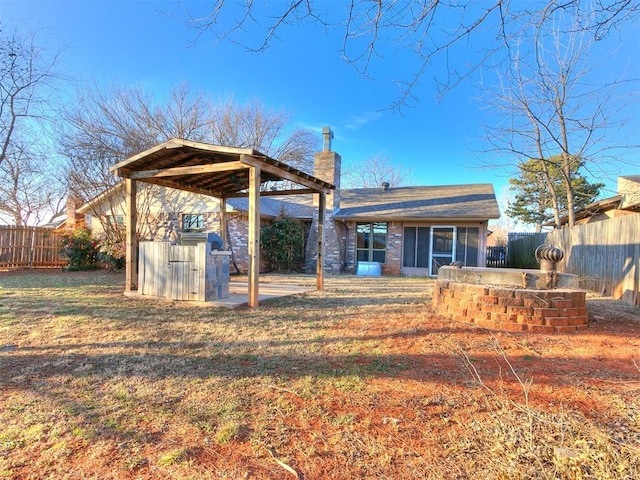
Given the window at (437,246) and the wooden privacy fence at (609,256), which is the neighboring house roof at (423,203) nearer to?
the window at (437,246)

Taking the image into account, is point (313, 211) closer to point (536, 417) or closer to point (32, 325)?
point (32, 325)

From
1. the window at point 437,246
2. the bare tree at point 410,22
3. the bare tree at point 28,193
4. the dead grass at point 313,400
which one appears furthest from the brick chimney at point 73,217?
the bare tree at point 410,22

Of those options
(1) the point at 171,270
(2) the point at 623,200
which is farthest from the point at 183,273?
(2) the point at 623,200

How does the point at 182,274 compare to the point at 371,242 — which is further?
the point at 371,242

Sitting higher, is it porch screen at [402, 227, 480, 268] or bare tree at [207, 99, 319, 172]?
bare tree at [207, 99, 319, 172]

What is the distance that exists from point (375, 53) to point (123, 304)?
6028 millimetres

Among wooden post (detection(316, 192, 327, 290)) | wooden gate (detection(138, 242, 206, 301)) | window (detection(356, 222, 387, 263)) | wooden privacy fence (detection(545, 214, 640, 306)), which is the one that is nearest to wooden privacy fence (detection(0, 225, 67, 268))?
wooden gate (detection(138, 242, 206, 301))

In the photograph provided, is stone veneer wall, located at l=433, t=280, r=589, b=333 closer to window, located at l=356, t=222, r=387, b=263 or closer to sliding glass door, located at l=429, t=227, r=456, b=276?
sliding glass door, located at l=429, t=227, r=456, b=276

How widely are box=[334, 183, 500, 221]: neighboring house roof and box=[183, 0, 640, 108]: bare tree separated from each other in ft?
31.7

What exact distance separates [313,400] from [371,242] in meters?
11.7

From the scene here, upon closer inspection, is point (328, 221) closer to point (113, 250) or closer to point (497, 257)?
point (113, 250)

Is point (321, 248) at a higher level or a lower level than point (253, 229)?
lower

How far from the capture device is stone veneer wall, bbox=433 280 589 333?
473 cm

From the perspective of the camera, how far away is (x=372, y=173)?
2964 centimetres
